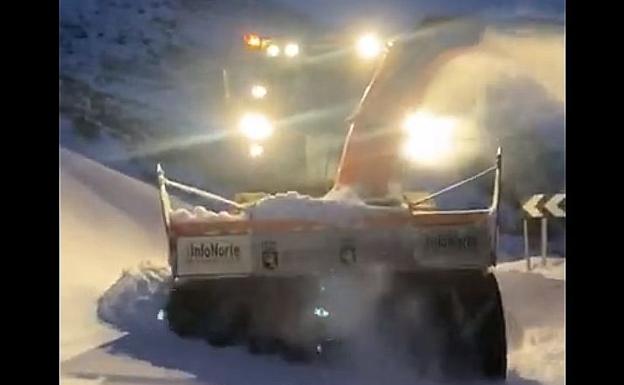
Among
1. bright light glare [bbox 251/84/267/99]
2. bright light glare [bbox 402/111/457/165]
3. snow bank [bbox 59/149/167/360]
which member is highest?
bright light glare [bbox 251/84/267/99]

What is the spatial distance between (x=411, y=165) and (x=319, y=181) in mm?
165

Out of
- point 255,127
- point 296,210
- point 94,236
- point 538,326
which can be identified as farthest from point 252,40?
point 538,326

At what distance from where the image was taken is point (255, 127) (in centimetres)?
365

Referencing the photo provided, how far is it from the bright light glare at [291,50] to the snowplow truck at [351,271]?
148 millimetres

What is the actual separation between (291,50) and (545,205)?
53 centimetres

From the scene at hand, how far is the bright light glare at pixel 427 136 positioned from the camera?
363cm

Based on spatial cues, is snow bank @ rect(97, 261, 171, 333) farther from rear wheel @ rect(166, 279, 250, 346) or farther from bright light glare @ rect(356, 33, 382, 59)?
bright light glare @ rect(356, 33, 382, 59)

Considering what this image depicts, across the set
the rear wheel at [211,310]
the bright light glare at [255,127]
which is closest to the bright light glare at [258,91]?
the bright light glare at [255,127]

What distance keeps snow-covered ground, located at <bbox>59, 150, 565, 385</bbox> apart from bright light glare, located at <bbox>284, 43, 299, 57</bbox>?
343 mm

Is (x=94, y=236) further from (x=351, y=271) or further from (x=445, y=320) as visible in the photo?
(x=445, y=320)

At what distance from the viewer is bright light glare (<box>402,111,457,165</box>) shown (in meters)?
3.63

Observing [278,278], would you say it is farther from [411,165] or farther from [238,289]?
[411,165]

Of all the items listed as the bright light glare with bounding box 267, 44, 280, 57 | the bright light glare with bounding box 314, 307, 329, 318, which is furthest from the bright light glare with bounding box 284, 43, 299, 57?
the bright light glare with bounding box 314, 307, 329, 318
